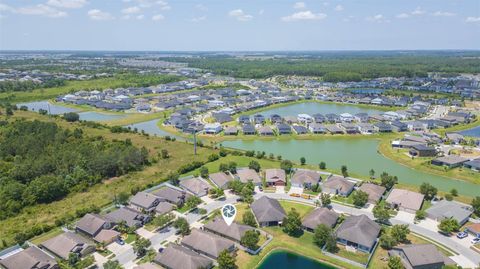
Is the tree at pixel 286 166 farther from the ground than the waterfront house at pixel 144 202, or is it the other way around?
the tree at pixel 286 166

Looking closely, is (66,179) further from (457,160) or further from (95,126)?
(457,160)

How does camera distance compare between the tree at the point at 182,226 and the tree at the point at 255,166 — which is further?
the tree at the point at 255,166

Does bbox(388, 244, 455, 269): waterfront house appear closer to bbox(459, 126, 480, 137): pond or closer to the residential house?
the residential house

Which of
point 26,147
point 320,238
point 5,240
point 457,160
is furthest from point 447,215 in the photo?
point 26,147

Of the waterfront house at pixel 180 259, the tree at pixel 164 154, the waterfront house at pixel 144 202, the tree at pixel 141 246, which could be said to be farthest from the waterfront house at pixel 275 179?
the tree at pixel 141 246

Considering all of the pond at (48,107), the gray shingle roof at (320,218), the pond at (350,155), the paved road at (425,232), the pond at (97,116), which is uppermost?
the gray shingle roof at (320,218)

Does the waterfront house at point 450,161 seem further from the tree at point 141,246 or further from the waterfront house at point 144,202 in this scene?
the tree at point 141,246

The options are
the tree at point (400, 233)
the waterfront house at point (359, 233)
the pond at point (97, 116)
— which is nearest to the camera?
the waterfront house at point (359, 233)
